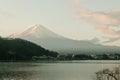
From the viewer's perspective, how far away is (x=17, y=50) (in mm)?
127688

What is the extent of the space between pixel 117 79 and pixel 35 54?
377 ft

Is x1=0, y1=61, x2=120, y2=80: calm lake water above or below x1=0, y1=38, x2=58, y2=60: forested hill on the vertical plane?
below

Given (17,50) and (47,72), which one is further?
(17,50)

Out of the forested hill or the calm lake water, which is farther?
the forested hill

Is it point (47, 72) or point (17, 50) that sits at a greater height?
point (17, 50)

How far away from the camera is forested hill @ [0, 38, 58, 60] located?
408 feet

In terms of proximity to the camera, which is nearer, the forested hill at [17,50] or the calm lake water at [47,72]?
the calm lake water at [47,72]

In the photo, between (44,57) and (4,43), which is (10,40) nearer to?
(4,43)

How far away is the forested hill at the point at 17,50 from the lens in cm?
12431

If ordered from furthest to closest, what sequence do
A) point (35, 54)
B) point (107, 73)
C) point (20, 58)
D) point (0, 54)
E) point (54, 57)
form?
1. point (54, 57)
2. point (35, 54)
3. point (20, 58)
4. point (0, 54)
5. point (107, 73)

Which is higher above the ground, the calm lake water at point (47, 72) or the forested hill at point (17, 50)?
the forested hill at point (17, 50)

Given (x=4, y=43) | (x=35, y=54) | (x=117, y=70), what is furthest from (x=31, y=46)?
(x=117, y=70)

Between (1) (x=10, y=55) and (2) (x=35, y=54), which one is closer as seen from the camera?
(1) (x=10, y=55)

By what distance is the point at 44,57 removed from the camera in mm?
147750
